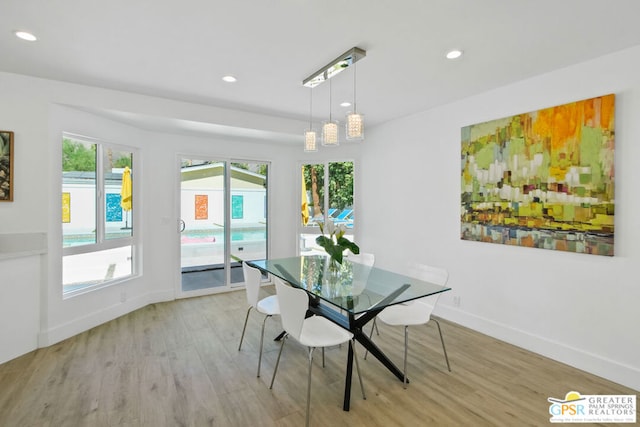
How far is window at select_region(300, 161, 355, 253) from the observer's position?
209 inches

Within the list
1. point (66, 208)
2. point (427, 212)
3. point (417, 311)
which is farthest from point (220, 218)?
point (417, 311)

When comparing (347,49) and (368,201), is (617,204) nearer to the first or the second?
(347,49)

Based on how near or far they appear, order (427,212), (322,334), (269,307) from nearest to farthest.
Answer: (322,334), (269,307), (427,212)

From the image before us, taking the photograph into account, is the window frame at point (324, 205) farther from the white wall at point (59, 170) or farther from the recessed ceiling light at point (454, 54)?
the recessed ceiling light at point (454, 54)

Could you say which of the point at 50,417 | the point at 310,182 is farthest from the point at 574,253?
the point at 50,417

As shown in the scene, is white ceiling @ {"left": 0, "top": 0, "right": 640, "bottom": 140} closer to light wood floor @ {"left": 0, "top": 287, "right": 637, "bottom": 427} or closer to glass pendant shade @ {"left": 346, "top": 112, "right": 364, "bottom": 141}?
glass pendant shade @ {"left": 346, "top": 112, "right": 364, "bottom": 141}

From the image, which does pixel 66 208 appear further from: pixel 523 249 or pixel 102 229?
pixel 523 249

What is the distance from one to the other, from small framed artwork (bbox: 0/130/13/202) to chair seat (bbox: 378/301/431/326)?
3545 millimetres

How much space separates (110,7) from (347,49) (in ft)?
5.32

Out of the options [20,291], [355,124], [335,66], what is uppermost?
[335,66]

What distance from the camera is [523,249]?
10.2ft

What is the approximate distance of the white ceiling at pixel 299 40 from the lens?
6.44 feet

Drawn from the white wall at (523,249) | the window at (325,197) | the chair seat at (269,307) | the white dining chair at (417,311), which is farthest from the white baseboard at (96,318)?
the white wall at (523,249)

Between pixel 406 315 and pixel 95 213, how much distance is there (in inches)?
144
